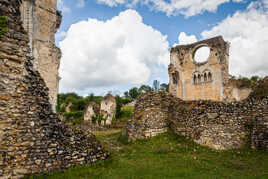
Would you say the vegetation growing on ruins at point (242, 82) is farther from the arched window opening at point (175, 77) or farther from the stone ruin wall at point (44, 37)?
the stone ruin wall at point (44, 37)

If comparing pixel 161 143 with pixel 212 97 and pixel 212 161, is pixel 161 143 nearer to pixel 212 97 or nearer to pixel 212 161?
pixel 212 161

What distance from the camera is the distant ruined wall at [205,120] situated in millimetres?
8320

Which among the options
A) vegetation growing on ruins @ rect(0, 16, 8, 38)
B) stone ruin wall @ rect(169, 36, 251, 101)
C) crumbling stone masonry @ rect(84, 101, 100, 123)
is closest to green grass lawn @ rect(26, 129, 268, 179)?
vegetation growing on ruins @ rect(0, 16, 8, 38)

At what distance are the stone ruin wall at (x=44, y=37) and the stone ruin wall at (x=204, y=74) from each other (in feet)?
59.7

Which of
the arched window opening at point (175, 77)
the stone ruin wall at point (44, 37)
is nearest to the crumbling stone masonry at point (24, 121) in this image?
the stone ruin wall at point (44, 37)

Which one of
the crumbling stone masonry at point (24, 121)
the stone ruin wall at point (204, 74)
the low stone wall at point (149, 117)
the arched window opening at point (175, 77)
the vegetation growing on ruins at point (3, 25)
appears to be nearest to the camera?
the crumbling stone masonry at point (24, 121)

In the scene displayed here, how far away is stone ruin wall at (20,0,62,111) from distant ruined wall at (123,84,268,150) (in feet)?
23.5

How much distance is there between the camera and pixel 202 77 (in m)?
27.4

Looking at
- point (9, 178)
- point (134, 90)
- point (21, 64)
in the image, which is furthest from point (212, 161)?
point (134, 90)

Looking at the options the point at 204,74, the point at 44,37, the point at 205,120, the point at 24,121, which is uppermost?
the point at 44,37

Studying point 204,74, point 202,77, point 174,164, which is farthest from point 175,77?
point 174,164

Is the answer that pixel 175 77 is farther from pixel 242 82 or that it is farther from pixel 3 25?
pixel 3 25

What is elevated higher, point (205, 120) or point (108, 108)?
point (108, 108)

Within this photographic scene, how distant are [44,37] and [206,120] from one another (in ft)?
40.9
